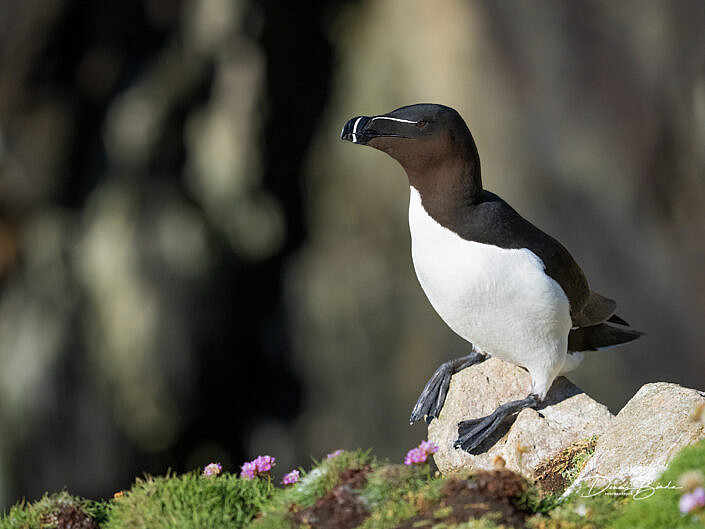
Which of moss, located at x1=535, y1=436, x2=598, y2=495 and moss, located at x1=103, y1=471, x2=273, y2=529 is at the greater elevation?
moss, located at x1=103, y1=471, x2=273, y2=529

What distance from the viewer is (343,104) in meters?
6.61

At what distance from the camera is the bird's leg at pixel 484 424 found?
10.3 feet

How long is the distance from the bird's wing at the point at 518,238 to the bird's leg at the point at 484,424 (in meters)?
0.40

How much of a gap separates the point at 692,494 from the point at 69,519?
182 cm

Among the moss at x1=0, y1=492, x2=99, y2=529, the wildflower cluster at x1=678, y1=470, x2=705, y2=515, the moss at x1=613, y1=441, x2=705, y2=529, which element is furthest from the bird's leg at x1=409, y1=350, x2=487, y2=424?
the wildflower cluster at x1=678, y1=470, x2=705, y2=515

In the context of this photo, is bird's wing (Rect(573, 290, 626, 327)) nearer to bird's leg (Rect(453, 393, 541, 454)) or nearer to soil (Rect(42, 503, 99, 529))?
bird's leg (Rect(453, 393, 541, 454))

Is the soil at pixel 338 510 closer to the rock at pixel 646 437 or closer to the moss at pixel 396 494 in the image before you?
the moss at pixel 396 494

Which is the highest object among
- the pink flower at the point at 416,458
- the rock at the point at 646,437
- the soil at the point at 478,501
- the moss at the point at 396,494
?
the pink flower at the point at 416,458

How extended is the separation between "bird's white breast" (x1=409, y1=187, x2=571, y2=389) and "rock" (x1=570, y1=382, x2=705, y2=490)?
1.35 feet

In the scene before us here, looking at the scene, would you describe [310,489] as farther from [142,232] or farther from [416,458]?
[142,232]

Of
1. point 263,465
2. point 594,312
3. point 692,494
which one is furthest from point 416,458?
point 594,312

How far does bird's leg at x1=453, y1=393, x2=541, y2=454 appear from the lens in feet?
10.3

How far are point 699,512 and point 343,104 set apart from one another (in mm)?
5158

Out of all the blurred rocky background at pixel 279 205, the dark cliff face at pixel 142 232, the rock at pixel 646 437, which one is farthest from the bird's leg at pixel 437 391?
the dark cliff face at pixel 142 232
